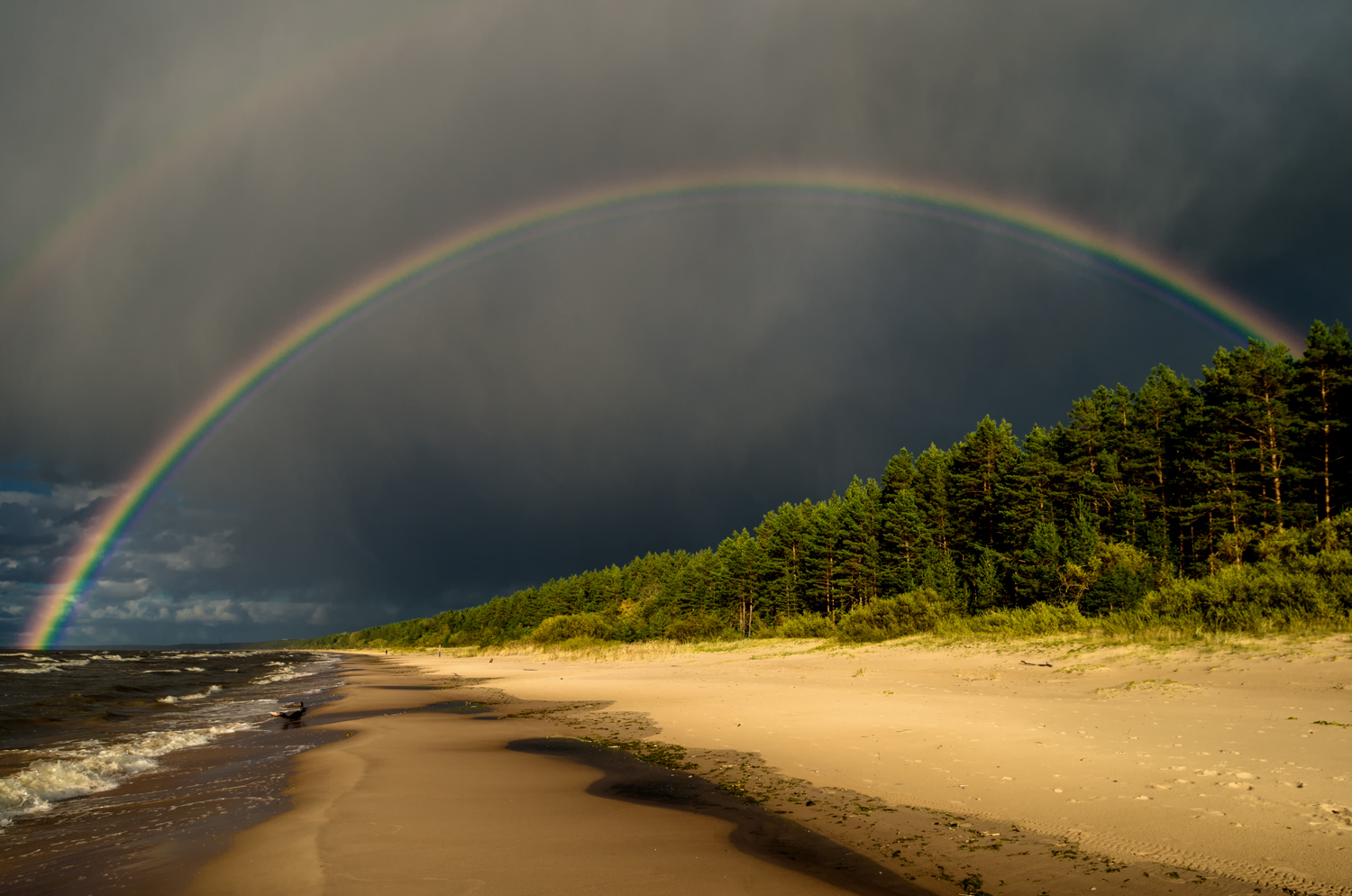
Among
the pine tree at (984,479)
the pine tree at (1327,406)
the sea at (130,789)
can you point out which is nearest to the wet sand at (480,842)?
the sea at (130,789)

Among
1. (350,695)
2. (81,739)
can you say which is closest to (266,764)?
(81,739)

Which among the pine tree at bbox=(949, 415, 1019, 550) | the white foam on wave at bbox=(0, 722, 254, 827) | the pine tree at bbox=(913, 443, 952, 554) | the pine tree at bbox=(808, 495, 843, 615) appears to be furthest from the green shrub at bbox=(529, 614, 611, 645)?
the white foam on wave at bbox=(0, 722, 254, 827)

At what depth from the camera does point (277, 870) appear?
7.05 metres

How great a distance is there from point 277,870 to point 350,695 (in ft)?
92.2

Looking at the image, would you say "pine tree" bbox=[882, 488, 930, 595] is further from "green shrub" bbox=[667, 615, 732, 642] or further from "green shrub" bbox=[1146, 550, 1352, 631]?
"green shrub" bbox=[1146, 550, 1352, 631]

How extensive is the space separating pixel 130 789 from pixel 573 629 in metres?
73.7

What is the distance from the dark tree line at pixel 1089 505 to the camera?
140 feet

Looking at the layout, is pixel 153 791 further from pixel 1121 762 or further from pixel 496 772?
pixel 1121 762

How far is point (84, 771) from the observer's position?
13.6m

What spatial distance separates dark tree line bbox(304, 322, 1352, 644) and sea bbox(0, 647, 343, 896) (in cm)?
3850

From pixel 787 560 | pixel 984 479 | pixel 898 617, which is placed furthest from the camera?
pixel 787 560

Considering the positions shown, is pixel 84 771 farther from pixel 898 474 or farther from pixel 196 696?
pixel 898 474

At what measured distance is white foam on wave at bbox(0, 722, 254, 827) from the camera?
11.2 metres

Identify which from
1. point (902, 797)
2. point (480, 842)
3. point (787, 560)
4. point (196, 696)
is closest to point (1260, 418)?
point (787, 560)
